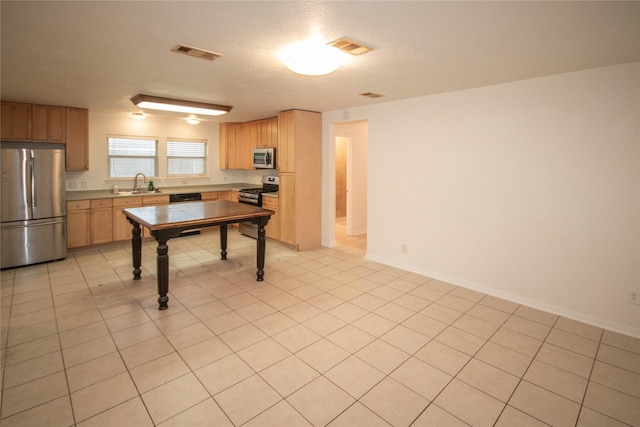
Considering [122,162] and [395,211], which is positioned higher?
[122,162]

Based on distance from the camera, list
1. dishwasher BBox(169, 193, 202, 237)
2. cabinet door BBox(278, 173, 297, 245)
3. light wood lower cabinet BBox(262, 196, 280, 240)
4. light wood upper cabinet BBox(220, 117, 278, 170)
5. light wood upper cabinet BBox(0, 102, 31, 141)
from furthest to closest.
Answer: light wood upper cabinet BBox(220, 117, 278, 170) → dishwasher BBox(169, 193, 202, 237) → light wood lower cabinet BBox(262, 196, 280, 240) → cabinet door BBox(278, 173, 297, 245) → light wood upper cabinet BBox(0, 102, 31, 141)

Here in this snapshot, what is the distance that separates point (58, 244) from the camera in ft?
16.1

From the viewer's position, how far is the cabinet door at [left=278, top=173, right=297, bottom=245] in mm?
5652

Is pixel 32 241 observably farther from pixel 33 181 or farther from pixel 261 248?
pixel 261 248

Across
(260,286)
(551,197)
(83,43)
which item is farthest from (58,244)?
(551,197)

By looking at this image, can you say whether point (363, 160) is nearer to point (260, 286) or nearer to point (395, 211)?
point (395, 211)

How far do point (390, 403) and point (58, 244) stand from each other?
17.1 ft

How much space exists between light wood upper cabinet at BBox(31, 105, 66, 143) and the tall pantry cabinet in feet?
11.3

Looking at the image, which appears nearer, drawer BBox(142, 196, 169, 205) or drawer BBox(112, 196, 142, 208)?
drawer BBox(112, 196, 142, 208)

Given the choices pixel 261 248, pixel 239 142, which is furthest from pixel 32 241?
pixel 239 142

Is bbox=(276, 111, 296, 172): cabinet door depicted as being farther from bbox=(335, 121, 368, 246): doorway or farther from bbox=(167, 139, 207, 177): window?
bbox=(167, 139, 207, 177): window

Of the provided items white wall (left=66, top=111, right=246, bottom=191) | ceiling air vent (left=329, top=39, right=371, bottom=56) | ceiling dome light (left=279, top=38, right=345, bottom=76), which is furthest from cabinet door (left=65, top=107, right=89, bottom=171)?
ceiling air vent (left=329, top=39, right=371, bottom=56)

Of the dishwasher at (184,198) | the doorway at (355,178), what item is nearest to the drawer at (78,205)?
the dishwasher at (184,198)

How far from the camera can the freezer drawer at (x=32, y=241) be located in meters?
4.49
